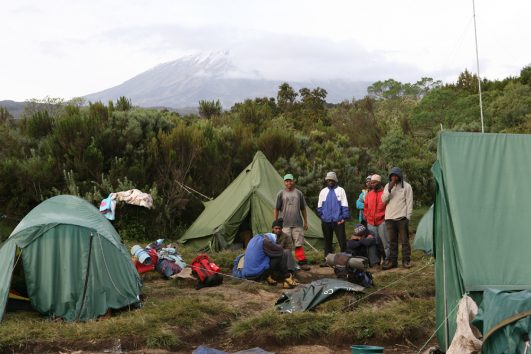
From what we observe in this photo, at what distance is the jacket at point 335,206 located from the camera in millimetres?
10836

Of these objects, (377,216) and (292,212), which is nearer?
(377,216)

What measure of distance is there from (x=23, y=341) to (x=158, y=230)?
25.9 feet

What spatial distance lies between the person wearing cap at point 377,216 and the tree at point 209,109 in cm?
1659

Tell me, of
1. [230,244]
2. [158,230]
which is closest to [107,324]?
[230,244]

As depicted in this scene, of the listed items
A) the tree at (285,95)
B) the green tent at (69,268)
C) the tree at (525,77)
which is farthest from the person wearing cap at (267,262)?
the tree at (525,77)

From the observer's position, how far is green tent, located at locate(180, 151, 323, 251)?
13039 mm

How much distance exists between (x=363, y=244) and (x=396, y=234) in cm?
53

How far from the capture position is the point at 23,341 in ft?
22.5

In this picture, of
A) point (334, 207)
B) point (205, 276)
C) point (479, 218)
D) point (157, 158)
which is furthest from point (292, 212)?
point (157, 158)

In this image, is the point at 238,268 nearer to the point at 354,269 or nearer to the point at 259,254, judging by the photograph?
the point at 259,254

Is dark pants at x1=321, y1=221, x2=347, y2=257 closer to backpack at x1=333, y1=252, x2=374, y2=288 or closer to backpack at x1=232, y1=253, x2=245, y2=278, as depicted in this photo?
backpack at x1=232, y1=253, x2=245, y2=278

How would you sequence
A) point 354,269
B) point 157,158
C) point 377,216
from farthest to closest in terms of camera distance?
point 157,158 < point 377,216 < point 354,269

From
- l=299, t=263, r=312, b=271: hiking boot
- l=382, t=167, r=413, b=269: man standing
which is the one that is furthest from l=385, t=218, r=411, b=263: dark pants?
l=299, t=263, r=312, b=271: hiking boot

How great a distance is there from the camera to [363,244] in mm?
10203
